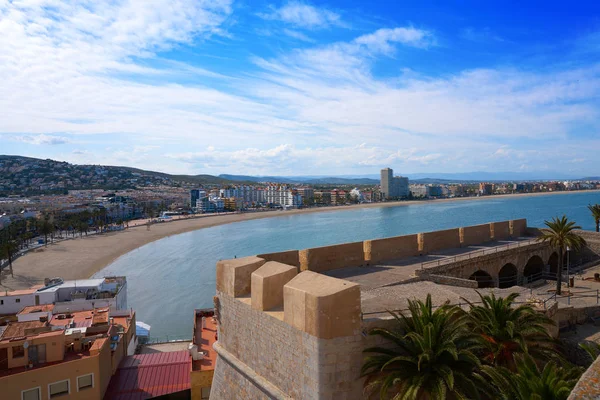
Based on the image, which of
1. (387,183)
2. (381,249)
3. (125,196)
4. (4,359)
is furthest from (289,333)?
(387,183)

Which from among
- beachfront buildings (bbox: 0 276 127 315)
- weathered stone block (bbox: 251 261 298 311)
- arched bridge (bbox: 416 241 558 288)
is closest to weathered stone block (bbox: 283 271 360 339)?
weathered stone block (bbox: 251 261 298 311)

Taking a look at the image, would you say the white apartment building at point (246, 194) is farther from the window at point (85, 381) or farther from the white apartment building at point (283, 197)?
the window at point (85, 381)

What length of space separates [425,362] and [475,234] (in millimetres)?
12669

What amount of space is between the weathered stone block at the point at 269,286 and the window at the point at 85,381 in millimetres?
7615

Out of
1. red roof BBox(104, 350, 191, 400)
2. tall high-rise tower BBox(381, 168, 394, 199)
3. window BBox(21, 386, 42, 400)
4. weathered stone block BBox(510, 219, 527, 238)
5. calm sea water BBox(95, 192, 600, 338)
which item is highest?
tall high-rise tower BBox(381, 168, 394, 199)

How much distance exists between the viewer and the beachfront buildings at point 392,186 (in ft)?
579

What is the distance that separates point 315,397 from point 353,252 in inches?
288

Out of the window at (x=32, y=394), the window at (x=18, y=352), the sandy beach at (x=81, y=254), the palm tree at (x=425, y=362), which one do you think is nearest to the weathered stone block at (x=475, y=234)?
the palm tree at (x=425, y=362)

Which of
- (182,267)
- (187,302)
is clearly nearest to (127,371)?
(187,302)

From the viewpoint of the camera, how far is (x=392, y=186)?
179000 millimetres

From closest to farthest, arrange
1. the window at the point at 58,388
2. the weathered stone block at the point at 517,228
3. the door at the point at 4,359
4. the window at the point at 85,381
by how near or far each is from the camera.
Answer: the window at the point at 58,388
the door at the point at 4,359
the window at the point at 85,381
the weathered stone block at the point at 517,228

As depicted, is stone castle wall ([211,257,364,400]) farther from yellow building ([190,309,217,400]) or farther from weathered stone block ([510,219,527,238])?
weathered stone block ([510,219,527,238])

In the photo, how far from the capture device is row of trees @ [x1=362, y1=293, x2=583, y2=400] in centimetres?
572

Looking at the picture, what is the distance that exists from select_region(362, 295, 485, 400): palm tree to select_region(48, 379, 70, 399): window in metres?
9.73
